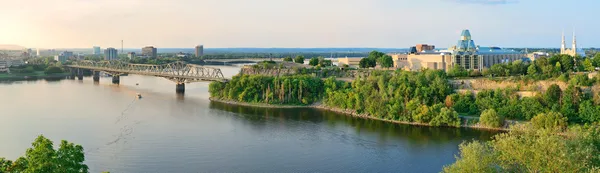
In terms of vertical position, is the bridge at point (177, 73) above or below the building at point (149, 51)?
below

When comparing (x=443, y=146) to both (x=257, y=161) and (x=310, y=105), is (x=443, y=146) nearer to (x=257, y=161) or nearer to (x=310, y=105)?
(x=257, y=161)

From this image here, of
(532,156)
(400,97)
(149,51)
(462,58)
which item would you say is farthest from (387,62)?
(149,51)

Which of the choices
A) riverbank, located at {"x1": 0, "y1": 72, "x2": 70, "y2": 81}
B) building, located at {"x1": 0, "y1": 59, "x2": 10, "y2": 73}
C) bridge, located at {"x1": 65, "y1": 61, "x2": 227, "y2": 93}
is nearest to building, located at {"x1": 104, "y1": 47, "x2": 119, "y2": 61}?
building, located at {"x1": 0, "y1": 59, "x2": 10, "y2": 73}

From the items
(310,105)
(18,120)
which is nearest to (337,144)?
(310,105)

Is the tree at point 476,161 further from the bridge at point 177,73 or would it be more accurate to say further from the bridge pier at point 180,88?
the bridge pier at point 180,88

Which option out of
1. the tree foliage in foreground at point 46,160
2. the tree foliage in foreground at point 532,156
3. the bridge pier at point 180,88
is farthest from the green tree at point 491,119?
the bridge pier at point 180,88

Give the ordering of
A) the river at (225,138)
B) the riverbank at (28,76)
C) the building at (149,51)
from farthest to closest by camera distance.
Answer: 1. the building at (149,51)
2. the riverbank at (28,76)
3. the river at (225,138)
